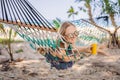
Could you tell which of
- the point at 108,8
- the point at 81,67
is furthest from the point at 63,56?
the point at 108,8

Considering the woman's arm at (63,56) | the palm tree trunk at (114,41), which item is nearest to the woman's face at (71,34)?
the woman's arm at (63,56)

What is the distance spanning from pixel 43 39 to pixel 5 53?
5663 mm

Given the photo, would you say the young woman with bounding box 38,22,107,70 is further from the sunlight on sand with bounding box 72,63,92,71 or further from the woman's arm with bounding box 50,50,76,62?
the sunlight on sand with bounding box 72,63,92,71

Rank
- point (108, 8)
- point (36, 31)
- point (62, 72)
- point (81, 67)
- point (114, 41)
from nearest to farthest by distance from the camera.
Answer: point (36, 31) < point (62, 72) < point (81, 67) < point (108, 8) < point (114, 41)

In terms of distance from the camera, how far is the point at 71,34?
3.36 m

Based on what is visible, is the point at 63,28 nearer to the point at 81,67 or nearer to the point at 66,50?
the point at 66,50

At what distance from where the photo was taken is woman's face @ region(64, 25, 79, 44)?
3.28 m

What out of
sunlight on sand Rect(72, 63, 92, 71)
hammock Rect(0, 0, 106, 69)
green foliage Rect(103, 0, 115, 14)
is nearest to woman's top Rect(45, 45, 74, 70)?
hammock Rect(0, 0, 106, 69)

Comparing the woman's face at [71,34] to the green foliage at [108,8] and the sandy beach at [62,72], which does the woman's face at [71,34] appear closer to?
the sandy beach at [62,72]

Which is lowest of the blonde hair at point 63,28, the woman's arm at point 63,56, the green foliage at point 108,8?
the green foliage at point 108,8

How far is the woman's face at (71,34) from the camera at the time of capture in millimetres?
3283

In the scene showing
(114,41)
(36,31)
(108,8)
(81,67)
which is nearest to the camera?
(36,31)

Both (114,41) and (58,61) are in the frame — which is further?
(114,41)

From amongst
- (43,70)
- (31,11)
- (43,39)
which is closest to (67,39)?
(43,39)
